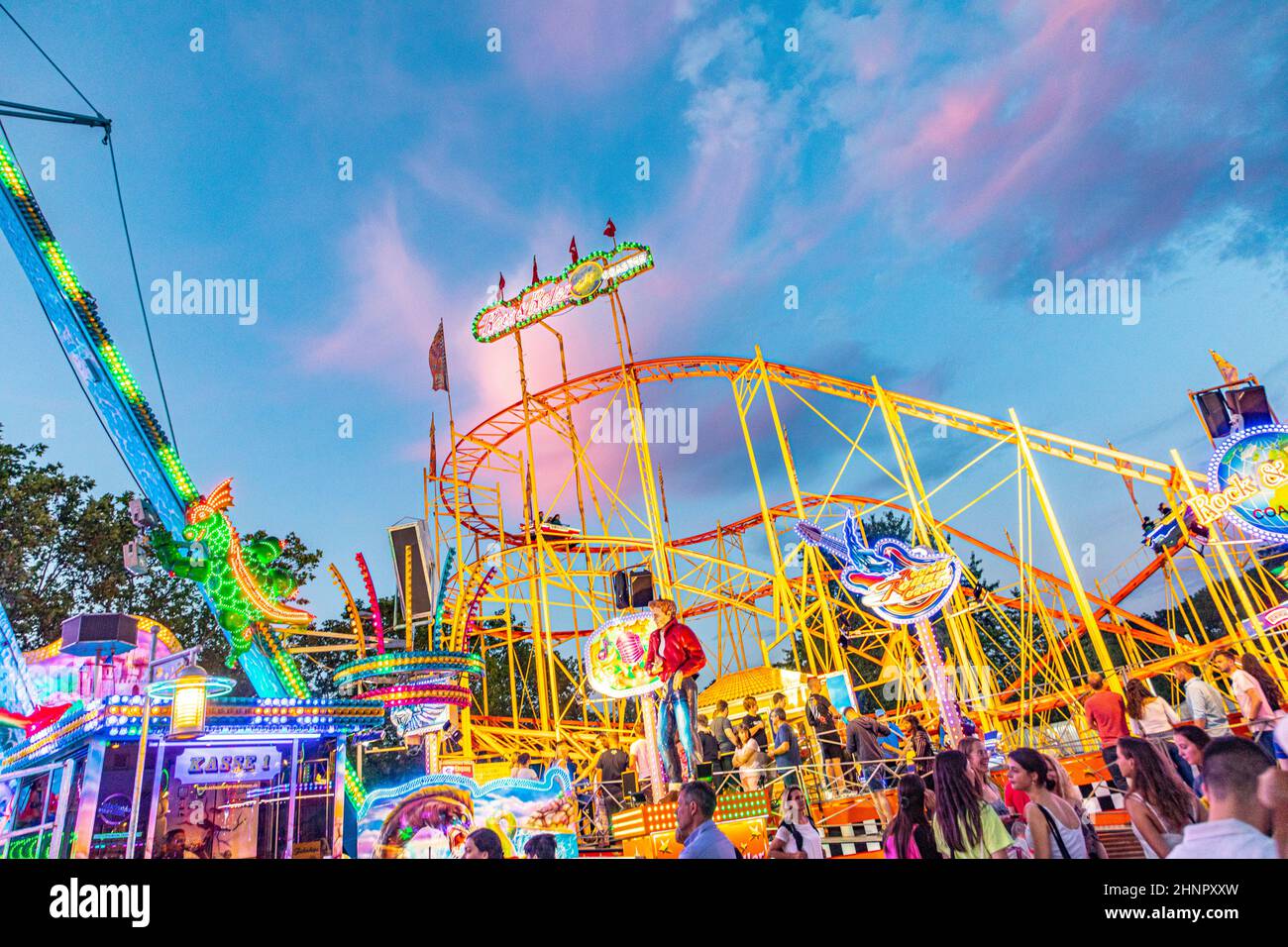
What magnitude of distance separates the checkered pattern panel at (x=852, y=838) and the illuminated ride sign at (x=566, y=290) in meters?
11.3

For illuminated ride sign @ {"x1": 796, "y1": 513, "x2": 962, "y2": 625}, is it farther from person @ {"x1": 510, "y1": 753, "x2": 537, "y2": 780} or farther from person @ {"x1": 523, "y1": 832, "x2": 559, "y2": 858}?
person @ {"x1": 523, "y1": 832, "x2": 559, "y2": 858}

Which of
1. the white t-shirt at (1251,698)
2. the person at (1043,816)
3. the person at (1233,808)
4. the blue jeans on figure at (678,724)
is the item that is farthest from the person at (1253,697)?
the blue jeans on figure at (678,724)

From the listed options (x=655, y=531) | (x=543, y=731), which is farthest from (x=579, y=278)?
(x=543, y=731)

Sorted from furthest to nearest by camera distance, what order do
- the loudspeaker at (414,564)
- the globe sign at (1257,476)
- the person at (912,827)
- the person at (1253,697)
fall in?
the loudspeaker at (414,564) < the globe sign at (1257,476) < the person at (1253,697) < the person at (912,827)

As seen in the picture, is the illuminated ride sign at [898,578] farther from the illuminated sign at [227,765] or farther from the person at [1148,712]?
the illuminated sign at [227,765]

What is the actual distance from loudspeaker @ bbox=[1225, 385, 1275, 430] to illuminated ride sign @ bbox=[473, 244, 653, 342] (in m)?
9.87

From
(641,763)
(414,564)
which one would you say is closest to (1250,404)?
(641,763)

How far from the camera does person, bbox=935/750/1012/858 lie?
3.80 m

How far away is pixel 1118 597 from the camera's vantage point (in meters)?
16.2

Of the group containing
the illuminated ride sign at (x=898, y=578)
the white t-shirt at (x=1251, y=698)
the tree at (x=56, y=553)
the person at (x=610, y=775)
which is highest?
the tree at (x=56, y=553)

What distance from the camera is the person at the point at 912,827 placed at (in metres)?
3.92

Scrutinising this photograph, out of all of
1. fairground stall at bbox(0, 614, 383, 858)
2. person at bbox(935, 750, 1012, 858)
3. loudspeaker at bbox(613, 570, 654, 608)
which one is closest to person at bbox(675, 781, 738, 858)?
person at bbox(935, 750, 1012, 858)
